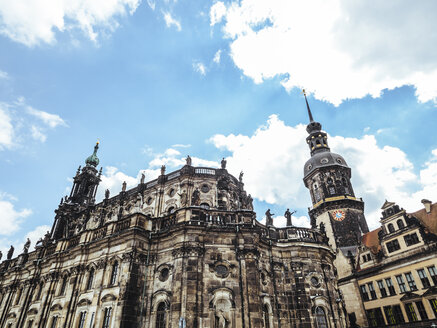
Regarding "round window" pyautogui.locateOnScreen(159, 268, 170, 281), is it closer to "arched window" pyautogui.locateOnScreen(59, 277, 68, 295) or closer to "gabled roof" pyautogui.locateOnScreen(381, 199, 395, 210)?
"arched window" pyautogui.locateOnScreen(59, 277, 68, 295)

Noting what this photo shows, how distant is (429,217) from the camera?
3278cm

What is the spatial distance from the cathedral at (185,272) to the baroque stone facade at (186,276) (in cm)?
7

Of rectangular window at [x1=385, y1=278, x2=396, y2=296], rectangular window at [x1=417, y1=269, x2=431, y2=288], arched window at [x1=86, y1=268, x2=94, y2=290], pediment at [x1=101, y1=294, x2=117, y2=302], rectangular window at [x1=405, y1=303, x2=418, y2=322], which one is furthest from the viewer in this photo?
rectangular window at [x1=385, y1=278, x2=396, y2=296]

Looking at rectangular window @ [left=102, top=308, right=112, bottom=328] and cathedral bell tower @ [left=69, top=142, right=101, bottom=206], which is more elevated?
cathedral bell tower @ [left=69, top=142, right=101, bottom=206]

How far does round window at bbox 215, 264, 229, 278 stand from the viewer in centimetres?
2008

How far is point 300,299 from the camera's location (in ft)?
74.5

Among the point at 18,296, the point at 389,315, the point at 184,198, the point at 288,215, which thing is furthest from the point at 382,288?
the point at 18,296

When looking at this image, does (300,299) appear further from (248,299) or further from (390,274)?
(390,274)

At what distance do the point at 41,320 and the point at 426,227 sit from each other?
131 ft

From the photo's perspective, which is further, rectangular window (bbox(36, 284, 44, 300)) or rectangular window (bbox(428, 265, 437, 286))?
rectangular window (bbox(428, 265, 437, 286))

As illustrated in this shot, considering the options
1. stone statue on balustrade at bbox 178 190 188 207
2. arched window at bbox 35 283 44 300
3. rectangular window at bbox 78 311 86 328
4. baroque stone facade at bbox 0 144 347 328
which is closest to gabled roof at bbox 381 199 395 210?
baroque stone facade at bbox 0 144 347 328

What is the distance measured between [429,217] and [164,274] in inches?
1216

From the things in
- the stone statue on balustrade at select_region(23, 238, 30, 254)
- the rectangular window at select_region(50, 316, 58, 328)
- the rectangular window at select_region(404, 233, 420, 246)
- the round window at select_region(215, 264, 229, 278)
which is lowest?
the rectangular window at select_region(50, 316, 58, 328)

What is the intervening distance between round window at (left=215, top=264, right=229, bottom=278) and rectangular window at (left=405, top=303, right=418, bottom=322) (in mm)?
23039
